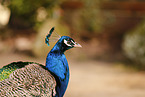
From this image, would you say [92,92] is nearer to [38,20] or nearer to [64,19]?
[38,20]

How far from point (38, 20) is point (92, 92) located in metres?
2.76

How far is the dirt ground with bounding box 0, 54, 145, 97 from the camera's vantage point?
351cm

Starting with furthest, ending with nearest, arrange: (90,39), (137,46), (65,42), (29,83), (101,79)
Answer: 1. (90,39)
2. (137,46)
3. (101,79)
4. (65,42)
5. (29,83)

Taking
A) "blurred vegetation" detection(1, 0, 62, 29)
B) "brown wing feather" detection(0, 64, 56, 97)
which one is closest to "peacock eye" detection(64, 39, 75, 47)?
"brown wing feather" detection(0, 64, 56, 97)

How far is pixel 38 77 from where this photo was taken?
4.03 ft

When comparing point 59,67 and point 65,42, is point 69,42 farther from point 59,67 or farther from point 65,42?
point 59,67

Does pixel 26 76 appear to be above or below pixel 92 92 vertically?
Result: below

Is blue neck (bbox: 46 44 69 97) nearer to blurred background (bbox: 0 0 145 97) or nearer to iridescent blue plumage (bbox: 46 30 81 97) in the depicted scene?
iridescent blue plumage (bbox: 46 30 81 97)

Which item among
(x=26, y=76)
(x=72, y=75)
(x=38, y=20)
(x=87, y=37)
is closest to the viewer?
(x=26, y=76)

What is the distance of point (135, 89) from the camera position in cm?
367

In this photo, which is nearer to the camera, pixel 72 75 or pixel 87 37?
pixel 72 75

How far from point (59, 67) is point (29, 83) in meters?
0.25

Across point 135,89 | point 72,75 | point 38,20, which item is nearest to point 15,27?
point 38,20

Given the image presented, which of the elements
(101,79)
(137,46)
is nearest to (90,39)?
(137,46)
